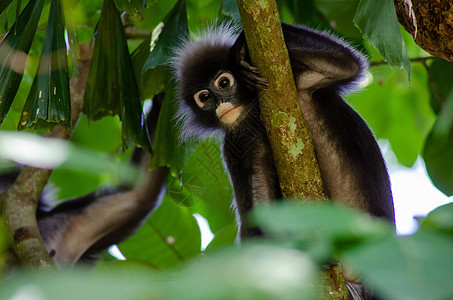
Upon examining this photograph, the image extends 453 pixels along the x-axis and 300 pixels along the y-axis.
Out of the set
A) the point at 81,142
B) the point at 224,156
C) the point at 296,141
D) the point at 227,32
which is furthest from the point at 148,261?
the point at 296,141

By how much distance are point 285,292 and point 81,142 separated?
410cm

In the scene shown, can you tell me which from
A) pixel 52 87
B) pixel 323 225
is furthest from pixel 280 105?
pixel 323 225

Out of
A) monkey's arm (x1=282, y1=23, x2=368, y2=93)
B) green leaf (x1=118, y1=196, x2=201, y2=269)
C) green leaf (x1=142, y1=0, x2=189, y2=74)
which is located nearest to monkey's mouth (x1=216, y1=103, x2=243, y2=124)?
monkey's arm (x1=282, y1=23, x2=368, y2=93)

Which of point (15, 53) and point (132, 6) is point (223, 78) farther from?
point (15, 53)

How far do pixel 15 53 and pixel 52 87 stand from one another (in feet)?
0.72

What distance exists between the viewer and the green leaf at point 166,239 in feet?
14.1

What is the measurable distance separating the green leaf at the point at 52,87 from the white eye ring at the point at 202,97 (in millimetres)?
676

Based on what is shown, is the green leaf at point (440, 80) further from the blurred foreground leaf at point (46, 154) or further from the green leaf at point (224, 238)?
the blurred foreground leaf at point (46, 154)

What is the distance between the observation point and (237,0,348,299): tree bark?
2.18 meters

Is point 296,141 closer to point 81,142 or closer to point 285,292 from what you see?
point 285,292

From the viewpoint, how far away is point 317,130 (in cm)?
283

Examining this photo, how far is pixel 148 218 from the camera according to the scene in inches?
177

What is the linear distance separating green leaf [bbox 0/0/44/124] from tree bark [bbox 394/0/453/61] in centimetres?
166

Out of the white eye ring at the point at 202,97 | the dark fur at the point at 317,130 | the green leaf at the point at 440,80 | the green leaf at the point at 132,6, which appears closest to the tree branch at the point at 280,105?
the dark fur at the point at 317,130
